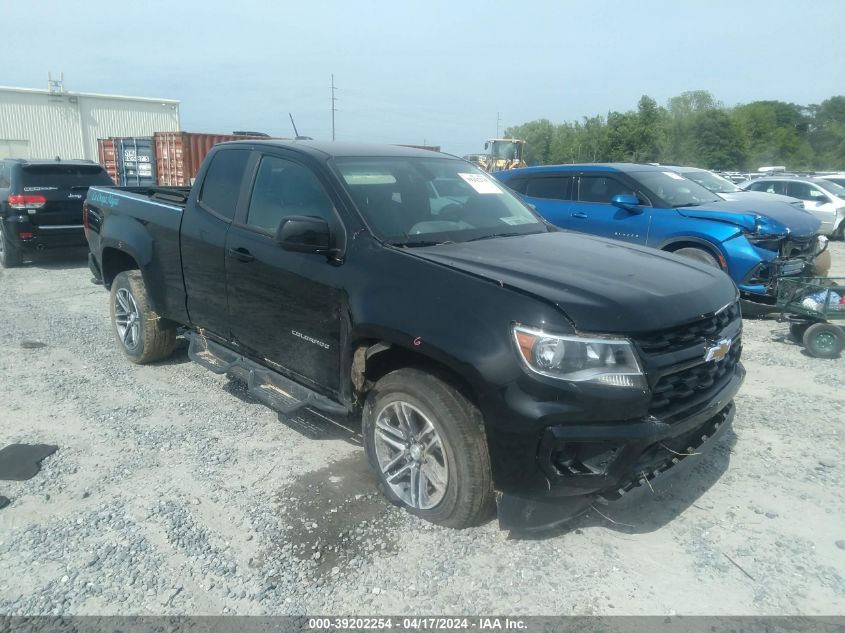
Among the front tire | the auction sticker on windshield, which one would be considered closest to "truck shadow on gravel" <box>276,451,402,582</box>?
the front tire

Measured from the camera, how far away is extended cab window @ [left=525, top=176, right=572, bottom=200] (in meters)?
8.94

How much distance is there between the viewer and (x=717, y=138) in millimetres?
51938

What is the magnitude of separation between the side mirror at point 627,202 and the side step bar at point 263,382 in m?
5.13

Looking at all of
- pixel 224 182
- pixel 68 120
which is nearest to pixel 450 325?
pixel 224 182

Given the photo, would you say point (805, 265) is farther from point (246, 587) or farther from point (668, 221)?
point (246, 587)

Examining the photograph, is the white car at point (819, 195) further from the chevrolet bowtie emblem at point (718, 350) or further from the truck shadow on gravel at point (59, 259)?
the truck shadow on gravel at point (59, 259)

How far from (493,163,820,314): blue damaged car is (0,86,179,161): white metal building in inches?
1258

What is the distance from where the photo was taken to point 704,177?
10867 mm

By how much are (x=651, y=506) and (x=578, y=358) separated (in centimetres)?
129

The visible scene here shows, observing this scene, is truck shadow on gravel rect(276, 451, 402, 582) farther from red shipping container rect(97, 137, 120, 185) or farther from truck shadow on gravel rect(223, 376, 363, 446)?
red shipping container rect(97, 137, 120, 185)

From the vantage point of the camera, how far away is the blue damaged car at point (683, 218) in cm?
726

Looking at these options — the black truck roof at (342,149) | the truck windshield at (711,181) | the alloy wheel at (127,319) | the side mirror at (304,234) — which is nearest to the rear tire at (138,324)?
the alloy wheel at (127,319)

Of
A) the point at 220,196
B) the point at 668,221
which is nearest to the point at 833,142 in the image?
the point at 668,221

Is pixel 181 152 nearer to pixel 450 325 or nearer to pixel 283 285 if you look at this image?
pixel 283 285
